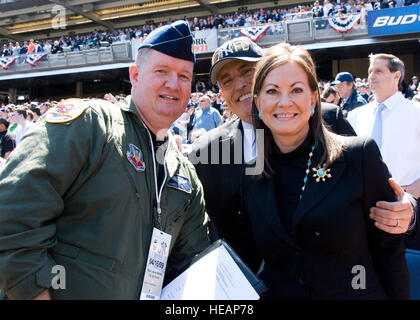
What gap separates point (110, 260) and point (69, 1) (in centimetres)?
3599

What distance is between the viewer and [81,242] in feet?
4.78

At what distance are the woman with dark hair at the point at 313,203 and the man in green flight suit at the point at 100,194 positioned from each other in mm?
415

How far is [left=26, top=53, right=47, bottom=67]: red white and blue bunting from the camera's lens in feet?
83.3

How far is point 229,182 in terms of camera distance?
7.04ft

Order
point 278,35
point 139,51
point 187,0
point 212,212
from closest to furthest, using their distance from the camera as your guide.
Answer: point 139,51, point 212,212, point 278,35, point 187,0

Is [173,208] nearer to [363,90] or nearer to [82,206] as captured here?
[82,206]

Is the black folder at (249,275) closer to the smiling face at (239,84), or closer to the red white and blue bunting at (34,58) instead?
the smiling face at (239,84)

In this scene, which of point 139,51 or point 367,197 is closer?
point 367,197

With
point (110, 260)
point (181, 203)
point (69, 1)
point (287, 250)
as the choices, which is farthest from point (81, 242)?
point (69, 1)

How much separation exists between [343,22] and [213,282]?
18.8 m

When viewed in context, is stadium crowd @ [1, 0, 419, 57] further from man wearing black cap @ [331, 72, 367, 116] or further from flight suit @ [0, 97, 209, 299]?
flight suit @ [0, 97, 209, 299]

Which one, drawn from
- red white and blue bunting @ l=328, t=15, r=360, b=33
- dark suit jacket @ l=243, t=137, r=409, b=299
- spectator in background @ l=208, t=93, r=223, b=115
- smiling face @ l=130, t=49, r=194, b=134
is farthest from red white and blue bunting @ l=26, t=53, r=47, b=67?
dark suit jacket @ l=243, t=137, r=409, b=299
